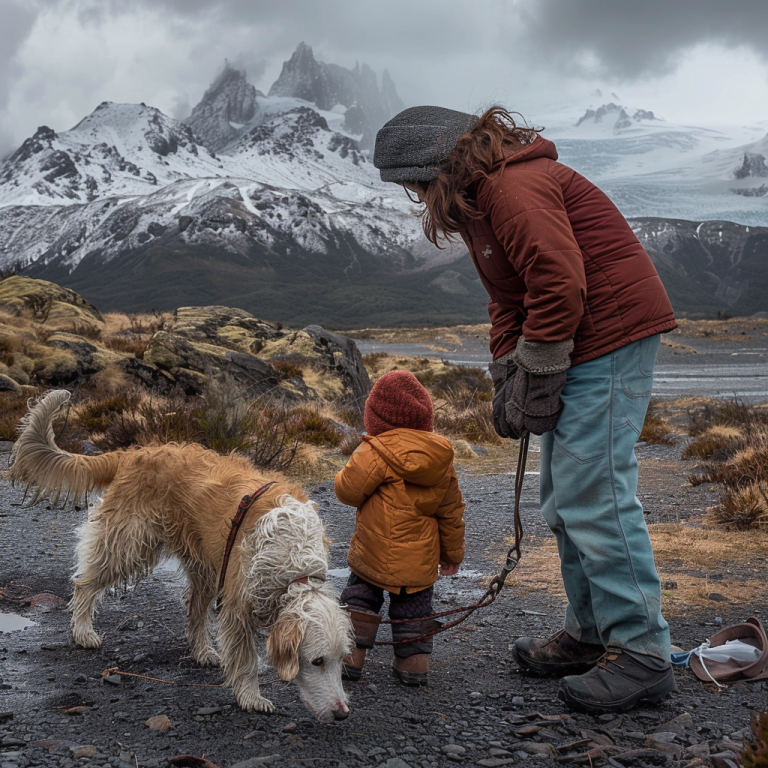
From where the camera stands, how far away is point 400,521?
136 inches

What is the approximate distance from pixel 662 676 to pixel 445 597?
1.83 m

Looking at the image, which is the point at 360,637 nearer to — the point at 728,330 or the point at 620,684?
the point at 620,684

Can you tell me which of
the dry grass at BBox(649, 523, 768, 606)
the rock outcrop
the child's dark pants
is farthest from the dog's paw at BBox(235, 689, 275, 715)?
the rock outcrop

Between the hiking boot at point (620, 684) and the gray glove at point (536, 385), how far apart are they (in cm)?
→ 101

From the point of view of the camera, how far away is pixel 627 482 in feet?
10.3

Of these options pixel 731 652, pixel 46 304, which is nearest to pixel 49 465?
pixel 731 652

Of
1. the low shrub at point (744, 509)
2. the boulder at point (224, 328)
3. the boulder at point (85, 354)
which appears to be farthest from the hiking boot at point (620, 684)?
the boulder at point (224, 328)

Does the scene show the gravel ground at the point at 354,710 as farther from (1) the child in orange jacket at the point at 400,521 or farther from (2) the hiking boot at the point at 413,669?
(1) the child in orange jacket at the point at 400,521

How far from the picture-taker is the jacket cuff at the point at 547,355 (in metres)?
3.04

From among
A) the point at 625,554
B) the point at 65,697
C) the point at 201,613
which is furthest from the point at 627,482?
the point at 65,697

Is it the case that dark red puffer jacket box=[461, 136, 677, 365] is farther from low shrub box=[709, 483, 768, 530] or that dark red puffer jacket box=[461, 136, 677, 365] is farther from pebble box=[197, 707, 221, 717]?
low shrub box=[709, 483, 768, 530]

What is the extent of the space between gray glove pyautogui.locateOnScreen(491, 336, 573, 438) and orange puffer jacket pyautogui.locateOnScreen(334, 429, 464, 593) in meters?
0.44

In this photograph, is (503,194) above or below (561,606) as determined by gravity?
above

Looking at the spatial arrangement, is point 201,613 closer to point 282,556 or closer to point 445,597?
point 282,556
